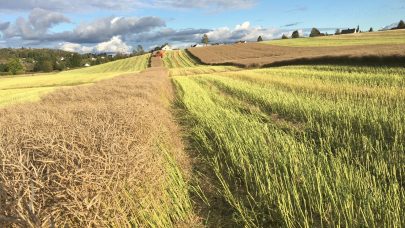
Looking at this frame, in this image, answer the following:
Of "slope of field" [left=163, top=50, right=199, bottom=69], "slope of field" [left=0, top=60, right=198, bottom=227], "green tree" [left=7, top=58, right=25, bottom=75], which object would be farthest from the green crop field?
"green tree" [left=7, top=58, right=25, bottom=75]

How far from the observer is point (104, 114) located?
7488 millimetres

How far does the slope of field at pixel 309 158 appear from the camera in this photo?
15.3ft

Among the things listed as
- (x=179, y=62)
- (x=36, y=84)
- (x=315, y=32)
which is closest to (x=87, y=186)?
(x=36, y=84)

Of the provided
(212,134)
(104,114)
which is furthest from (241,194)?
(212,134)

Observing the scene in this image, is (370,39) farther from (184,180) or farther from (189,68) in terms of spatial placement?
(184,180)

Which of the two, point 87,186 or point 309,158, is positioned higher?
point 87,186

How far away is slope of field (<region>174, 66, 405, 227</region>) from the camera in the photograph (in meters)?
4.66

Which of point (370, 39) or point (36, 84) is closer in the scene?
point (36, 84)

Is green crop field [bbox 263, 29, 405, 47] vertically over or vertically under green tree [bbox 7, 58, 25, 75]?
over

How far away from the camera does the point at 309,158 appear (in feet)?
20.8

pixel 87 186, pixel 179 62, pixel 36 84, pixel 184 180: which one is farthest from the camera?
pixel 179 62

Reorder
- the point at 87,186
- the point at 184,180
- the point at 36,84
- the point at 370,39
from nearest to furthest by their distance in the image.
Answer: the point at 87,186 < the point at 184,180 < the point at 36,84 < the point at 370,39

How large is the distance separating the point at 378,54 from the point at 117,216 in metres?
24.7

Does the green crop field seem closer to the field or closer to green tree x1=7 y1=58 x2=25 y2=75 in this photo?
the field
